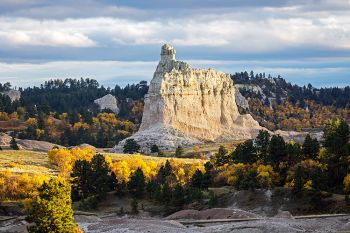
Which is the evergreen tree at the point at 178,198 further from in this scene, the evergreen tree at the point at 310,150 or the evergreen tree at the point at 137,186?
the evergreen tree at the point at 310,150

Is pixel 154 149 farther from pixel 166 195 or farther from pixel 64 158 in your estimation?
pixel 166 195

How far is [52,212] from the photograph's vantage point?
52.6m

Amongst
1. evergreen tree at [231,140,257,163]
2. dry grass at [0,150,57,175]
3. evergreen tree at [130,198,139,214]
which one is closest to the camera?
evergreen tree at [130,198,139,214]

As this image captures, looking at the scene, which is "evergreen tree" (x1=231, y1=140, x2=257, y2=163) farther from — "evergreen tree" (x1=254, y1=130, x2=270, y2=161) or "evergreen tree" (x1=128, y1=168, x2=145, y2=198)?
"evergreen tree" (x1=128, y1=168, x2=145, y2=198)

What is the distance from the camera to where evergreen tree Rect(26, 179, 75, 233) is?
52531 millimetres

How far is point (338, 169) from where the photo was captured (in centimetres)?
8862

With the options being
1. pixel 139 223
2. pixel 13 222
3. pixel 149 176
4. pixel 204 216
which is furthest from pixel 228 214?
pixel 149 176

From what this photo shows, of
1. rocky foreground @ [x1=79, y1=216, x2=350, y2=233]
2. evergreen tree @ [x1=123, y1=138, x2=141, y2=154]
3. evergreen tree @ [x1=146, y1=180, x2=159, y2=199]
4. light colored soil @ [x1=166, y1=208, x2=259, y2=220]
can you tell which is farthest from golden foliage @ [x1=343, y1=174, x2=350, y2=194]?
evergreen tree @ [x1=123, y1=138, x2=141, y2=154]

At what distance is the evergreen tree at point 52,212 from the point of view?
52.5 metres

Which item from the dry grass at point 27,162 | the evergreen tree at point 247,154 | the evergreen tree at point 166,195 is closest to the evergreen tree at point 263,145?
the evergreen tree at point 247,154

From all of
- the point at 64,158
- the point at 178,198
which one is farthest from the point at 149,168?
the point at 178,198

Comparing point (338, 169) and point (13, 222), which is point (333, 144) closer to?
point (338, 169)

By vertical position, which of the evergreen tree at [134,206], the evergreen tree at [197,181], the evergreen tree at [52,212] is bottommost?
the evergreen tree at [134,206]

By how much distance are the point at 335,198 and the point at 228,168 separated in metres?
28.5
